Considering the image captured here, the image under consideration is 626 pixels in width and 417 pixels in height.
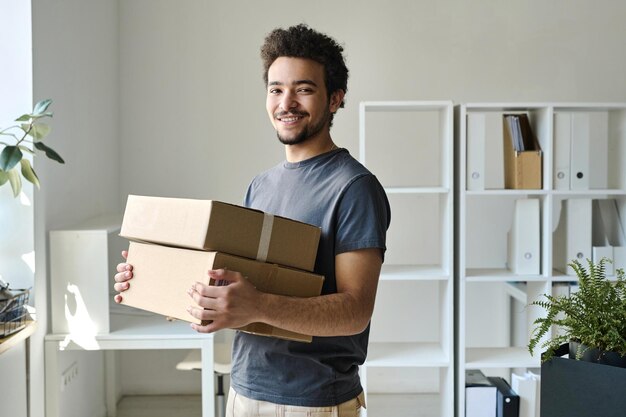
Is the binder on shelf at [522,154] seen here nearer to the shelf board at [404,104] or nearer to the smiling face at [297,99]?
the shelf board at [404,104]

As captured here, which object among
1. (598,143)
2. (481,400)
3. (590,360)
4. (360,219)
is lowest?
(481,400)

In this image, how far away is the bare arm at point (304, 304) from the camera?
4.45 ft

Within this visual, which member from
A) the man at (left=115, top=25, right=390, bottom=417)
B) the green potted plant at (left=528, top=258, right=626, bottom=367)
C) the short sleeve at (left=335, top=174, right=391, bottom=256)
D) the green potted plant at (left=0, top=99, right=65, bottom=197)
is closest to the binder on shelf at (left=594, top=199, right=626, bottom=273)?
the green potted plant at (left=528, top=258, right=626, bottom=367)

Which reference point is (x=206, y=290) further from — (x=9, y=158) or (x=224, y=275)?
(x=9, y=158)

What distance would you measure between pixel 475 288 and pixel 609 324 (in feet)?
8.44

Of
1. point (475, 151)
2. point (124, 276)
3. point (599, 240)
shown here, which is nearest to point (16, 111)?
point (124, 276)

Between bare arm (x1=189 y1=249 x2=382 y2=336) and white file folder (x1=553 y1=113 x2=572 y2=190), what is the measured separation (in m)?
2.13

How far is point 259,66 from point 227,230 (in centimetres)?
293

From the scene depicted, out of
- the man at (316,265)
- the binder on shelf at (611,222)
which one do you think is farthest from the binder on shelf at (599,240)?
the man at (316,265)

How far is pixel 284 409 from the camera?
157 cm

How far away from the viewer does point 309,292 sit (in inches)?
59.2

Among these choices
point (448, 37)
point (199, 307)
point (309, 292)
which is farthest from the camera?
point (448, 37)

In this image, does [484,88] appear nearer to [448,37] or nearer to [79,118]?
[448,37]

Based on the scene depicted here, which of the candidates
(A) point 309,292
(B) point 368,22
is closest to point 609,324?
(A) point 309,292
